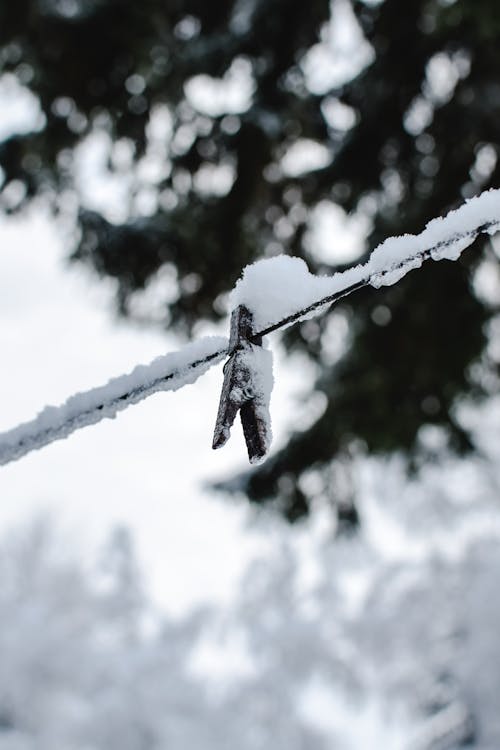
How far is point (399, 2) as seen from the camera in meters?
3.57

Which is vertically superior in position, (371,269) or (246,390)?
(371,269)

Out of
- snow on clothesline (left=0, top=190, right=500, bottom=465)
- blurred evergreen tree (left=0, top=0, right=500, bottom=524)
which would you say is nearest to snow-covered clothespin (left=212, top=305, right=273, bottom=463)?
snow on clothesline (left=0, top=190, right=500, bottom=465)

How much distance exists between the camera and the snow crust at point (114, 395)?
0.91 m

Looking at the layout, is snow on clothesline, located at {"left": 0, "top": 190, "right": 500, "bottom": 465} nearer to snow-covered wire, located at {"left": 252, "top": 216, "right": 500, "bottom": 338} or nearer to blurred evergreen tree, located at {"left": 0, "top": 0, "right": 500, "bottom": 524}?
snow-covered wire, located at {"left": 252, "top": 216, "right": 500, "bottom": 338}

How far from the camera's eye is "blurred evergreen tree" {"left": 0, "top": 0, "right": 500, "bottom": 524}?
3529mm

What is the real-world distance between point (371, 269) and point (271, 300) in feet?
0.49

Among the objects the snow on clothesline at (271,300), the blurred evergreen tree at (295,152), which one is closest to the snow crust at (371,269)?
the snow on clothesline at (271,300)

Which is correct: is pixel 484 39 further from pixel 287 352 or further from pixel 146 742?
pixel 146 742

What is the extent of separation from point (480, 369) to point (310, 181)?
5.97ft

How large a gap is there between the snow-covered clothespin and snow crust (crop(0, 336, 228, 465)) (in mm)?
37

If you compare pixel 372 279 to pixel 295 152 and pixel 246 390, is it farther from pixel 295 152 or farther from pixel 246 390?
pixel 295 152

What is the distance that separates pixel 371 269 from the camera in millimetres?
875

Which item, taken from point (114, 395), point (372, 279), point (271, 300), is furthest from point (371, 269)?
point (114, 395)

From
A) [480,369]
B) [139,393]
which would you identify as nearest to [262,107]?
[480,369]
